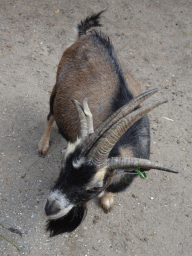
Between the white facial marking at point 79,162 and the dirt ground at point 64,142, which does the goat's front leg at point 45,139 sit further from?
the white facial marking at point 79,162

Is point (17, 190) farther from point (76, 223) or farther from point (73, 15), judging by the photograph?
point (73, 15)

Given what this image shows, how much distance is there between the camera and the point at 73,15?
257 inches

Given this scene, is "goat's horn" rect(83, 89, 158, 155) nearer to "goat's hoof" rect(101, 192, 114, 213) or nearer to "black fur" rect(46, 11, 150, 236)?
"black fur" rect(46, 11, 150, 236)

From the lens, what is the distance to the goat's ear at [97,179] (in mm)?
2497

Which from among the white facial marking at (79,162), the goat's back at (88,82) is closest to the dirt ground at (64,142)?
the goat's back at (88,82)

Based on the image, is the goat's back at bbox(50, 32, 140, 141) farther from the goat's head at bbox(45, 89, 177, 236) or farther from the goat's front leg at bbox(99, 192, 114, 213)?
the goat's front leg at bbox(99, 192, 114, 213)

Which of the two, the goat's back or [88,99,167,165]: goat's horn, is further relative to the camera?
the goat's back

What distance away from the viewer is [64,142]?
4.45m

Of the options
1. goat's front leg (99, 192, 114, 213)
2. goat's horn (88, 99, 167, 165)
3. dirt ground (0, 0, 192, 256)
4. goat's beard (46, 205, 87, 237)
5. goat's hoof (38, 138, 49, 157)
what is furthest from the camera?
goat's hoof (38, 138, 49, 157)

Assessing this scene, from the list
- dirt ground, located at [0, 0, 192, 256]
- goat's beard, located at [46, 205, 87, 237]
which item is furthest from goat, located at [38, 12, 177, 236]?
dirt ground, located at [0, 0, 192, 256]

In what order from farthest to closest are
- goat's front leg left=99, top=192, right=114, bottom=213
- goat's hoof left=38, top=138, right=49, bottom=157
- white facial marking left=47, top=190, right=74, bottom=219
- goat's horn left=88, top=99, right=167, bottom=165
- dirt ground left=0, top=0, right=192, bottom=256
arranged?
1. goat's hoof left=38, top=138, right=49, bottom=157
2. goat's front leg left=99, top=192, right=114, bottom=213
3. dirt ground left=0, top=0, right=192, bottom=256
4. white facial marking left=47, top=190, right=74, bottom=219
5. goat's horn left=88, top=99, right=167, bottom=165

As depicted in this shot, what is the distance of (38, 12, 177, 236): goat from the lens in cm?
239

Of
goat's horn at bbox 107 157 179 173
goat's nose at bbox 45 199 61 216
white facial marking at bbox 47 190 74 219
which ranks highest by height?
goat's horn at bbox 107 157 179 173

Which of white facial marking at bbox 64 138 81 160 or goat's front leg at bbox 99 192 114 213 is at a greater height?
white facial marking at bbox 64 138 81 160
